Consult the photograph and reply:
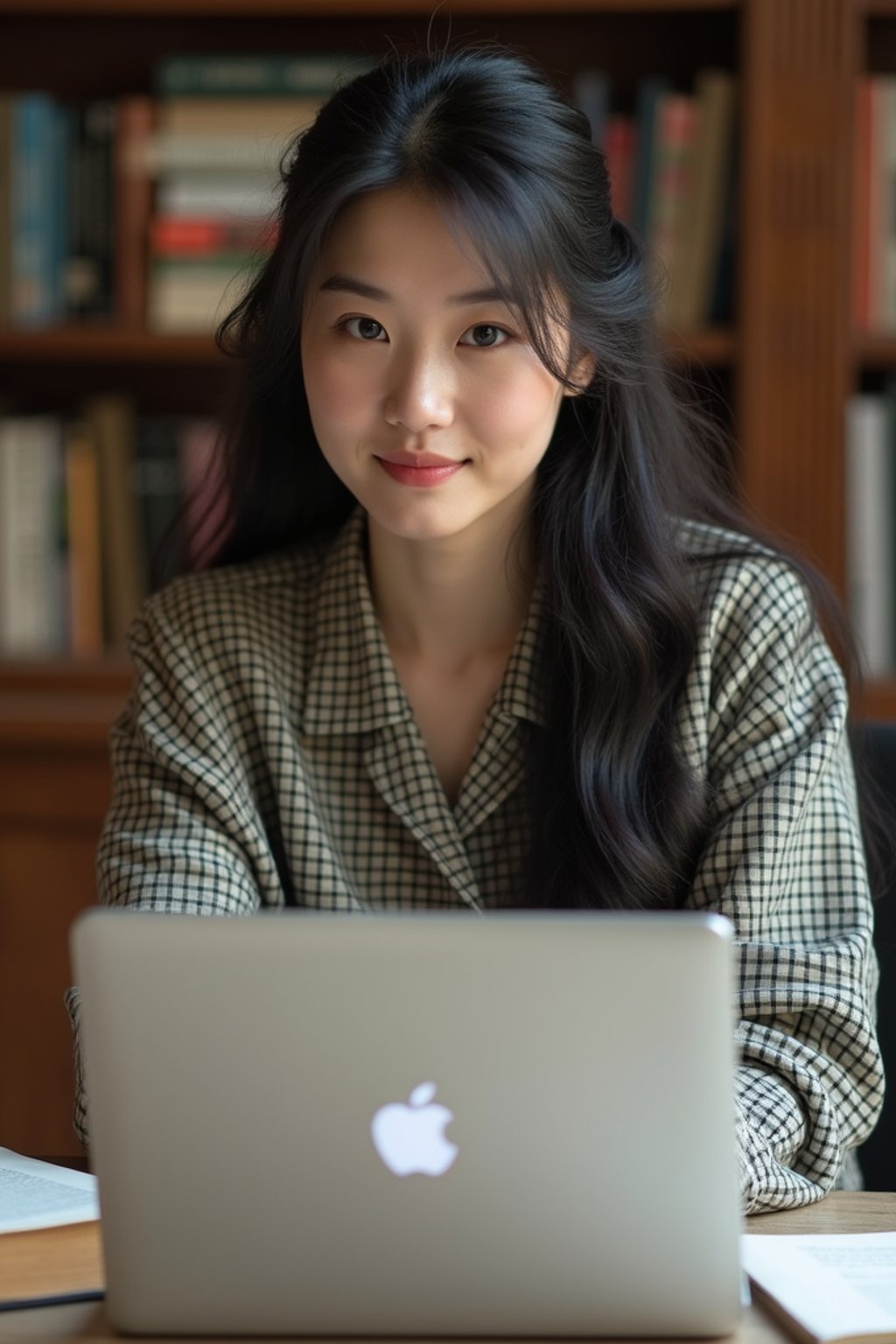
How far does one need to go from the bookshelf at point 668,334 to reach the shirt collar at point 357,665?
2.32ft

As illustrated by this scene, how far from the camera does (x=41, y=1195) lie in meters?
1.03

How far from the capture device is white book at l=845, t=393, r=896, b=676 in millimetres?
2213

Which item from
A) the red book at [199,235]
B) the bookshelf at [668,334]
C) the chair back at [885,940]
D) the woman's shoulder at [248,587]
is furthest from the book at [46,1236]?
the red book at [199,235]

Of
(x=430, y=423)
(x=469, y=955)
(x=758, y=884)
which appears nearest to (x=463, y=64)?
(x=430, y=423)

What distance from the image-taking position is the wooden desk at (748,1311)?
2.78 ft

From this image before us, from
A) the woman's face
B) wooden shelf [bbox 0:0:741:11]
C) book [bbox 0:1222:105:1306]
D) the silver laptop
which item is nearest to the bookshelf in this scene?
wooden shelf [bbox 0:0:741:11]

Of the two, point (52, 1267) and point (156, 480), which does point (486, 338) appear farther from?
point (156, 480)

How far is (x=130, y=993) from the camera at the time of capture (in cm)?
79

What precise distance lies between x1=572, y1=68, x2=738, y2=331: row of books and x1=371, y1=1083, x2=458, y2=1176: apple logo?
1552 mm

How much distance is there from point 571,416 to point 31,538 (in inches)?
42.2

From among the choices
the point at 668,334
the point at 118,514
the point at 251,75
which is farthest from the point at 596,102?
the point at 118,514

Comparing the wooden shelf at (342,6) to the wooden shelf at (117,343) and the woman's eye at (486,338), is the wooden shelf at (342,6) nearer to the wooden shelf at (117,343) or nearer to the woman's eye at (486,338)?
the wooden shelf at (117,343)

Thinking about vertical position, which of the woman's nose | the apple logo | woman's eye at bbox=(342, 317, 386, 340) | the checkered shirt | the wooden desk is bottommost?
the wooden desk

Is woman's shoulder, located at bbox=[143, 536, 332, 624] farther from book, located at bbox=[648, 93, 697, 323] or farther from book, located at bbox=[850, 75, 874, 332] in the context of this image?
book, located at bbox=[850, 75, 874, 332]
